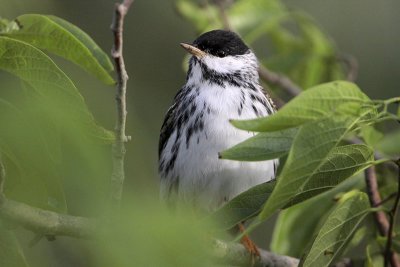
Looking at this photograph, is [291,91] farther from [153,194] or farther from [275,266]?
[153,194]

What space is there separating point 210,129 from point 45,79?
1.86 metres

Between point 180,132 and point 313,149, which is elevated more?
point 313,149

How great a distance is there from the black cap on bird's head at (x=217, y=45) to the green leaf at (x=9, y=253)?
2.16m

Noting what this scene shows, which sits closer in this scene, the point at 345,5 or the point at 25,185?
the point at 25,185

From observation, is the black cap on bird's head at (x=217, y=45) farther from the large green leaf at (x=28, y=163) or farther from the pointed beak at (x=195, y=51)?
the large green leaf at (x=28, y=163)

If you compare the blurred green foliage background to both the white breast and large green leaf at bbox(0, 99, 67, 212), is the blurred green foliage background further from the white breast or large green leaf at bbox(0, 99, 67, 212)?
large green leaf at bbox(0, 99, 67, 212)

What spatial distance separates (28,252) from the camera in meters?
2.17

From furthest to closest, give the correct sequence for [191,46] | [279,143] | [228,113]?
[191,46]
[228,113]
[279,143]

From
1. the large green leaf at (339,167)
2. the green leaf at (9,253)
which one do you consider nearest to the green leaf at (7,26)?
the green leaf at (9,253)

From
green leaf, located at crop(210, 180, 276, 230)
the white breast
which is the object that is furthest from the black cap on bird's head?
green leaf, located at crop(210, 180, 276, 230)

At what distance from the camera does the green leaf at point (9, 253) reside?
1.95 meters

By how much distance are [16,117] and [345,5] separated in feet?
19.7

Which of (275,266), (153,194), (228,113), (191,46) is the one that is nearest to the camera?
(153,194)

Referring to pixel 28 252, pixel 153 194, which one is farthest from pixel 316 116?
pixel 28 252
